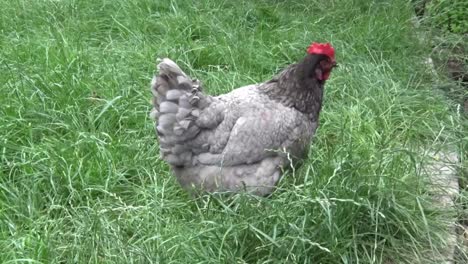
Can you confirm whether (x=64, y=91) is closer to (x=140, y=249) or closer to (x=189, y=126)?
(x=189, y=126)

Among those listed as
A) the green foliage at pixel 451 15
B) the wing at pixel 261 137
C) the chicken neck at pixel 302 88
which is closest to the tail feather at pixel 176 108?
the wing at pixel 261 137

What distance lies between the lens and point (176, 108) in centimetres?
363

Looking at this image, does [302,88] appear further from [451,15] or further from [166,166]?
[451,15]

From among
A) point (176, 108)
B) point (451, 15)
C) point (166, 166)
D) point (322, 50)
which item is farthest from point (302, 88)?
point (451, 15)

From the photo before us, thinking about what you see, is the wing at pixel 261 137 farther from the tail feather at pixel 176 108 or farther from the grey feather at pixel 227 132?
the tail feather at pixel 176 108

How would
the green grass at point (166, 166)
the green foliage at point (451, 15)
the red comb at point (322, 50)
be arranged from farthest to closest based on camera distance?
1. the green foliage at point (451, 15)
2. the red comb at point (322, 50)
3. the green grass at point (166, 166)

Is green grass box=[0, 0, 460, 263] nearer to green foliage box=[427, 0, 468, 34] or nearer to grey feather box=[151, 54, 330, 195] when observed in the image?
grey feather box=[151, 54, 330, 195]

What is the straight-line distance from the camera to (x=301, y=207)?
10.8ft

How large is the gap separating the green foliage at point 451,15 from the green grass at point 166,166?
27 centimetres

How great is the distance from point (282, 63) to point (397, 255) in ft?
7.13

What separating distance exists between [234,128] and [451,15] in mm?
2873

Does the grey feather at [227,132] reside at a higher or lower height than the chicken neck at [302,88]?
lower

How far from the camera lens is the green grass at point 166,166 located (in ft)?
10.6

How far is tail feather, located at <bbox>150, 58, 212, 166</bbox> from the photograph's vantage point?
3.61 metres
